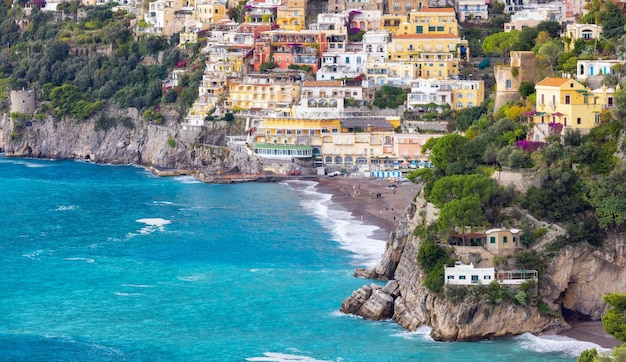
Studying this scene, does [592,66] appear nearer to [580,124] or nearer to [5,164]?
[580,124]

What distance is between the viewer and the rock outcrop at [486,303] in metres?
56.2

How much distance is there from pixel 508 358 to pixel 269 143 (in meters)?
46.3

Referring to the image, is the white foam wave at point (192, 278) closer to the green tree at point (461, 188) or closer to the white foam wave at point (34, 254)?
the white foam wave at point (34, 254)

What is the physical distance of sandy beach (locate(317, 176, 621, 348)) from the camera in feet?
262

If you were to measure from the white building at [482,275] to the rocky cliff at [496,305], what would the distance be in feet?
2.31

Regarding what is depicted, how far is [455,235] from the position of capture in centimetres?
5900

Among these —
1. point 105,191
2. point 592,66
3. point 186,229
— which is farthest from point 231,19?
point 592,66

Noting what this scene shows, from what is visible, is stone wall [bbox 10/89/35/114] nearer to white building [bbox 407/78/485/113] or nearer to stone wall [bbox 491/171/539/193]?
white building [bbox 407/78/485/113]

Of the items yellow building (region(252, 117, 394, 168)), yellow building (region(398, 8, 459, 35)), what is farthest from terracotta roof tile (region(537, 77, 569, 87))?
yellow building (region(398, 8, 459, 35))

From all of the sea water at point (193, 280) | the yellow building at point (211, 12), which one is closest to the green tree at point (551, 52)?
the sea water at point (193, 280)

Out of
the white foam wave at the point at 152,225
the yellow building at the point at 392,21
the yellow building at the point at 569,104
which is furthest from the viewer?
the yellow building at the point at 392,21

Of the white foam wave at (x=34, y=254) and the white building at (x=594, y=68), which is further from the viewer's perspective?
the white foam wave at (x=34, y=254)

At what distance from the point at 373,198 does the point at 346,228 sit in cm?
912

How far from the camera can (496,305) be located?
184ft
